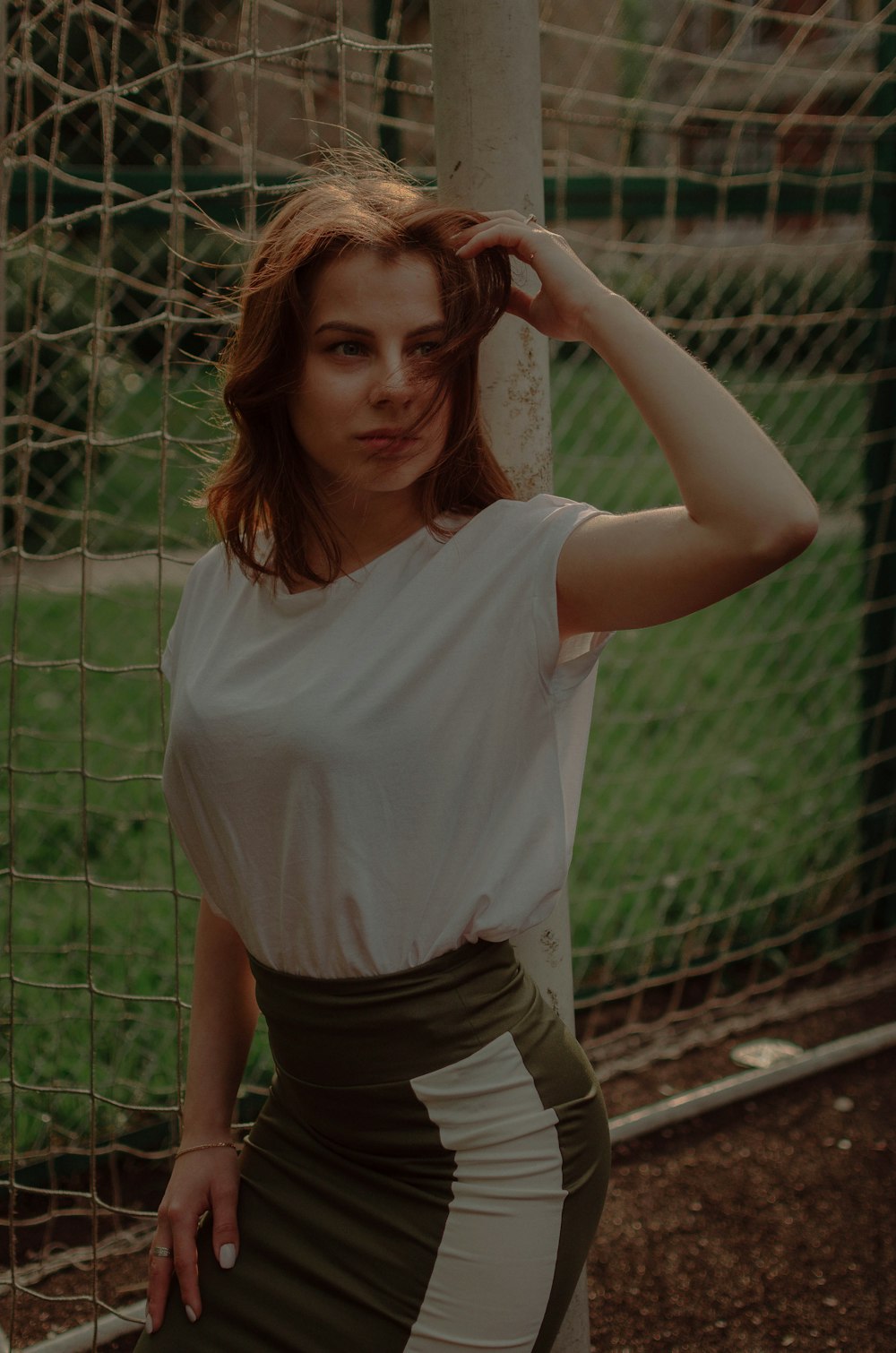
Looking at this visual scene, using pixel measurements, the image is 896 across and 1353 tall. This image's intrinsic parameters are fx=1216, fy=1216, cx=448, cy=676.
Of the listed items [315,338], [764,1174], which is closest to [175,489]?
[764,1174]

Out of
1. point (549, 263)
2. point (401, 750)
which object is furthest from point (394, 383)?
point (401, 750)

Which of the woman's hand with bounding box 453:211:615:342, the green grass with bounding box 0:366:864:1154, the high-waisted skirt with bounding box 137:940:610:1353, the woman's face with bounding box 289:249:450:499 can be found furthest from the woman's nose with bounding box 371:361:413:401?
the green grass with bounding box 0:366:864:1154

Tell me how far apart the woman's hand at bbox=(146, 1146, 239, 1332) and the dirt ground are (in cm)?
69

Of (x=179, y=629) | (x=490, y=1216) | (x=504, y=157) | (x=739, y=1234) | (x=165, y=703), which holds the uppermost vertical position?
(x=504, y=157)

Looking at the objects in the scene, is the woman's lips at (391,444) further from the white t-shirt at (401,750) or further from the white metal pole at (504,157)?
the white metal pole at (504,157)

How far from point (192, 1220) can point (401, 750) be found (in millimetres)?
612

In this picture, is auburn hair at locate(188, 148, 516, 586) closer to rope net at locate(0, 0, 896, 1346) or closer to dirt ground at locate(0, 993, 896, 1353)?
rope net at locate(0, 0, 896, 1346)

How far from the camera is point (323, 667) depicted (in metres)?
1.17

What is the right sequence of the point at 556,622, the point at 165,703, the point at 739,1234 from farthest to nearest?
the point at 165,703, the point at 739,1234, the point at 556,622

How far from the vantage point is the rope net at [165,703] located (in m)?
1.83

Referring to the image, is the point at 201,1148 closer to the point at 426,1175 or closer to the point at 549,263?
the point at 426,1175

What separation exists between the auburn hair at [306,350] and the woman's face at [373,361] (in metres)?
0.01

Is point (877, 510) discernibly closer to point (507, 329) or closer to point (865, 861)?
point (865, 861)

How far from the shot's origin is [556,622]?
3.70ft
